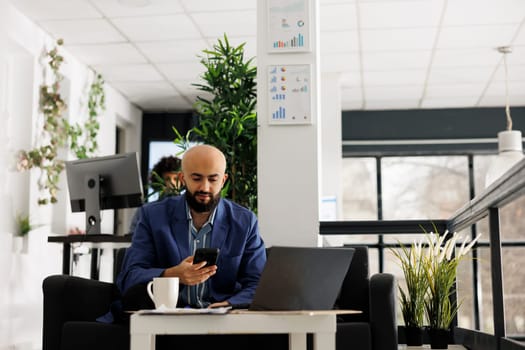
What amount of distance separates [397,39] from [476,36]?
665mm

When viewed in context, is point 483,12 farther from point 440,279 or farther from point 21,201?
point 21,201

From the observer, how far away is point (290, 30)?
12.4 feet

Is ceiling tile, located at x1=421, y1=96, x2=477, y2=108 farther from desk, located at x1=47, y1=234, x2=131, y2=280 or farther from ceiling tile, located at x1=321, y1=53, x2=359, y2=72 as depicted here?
desk, located at x1=47, y1=234, x2=131, y2=280

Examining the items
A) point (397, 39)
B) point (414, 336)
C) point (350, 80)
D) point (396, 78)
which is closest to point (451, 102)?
point (396, 78)

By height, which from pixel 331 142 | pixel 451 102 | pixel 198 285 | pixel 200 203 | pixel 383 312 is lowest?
pixel 383 312

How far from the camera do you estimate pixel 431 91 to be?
320 inches

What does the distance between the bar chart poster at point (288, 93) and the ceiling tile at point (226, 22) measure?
6.97 feet

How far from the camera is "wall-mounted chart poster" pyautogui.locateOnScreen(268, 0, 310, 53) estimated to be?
12.4 ft

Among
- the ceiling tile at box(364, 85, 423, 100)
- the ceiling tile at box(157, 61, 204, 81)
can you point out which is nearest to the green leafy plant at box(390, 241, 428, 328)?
the ceiling tile at box(157, 61, 204, 81)

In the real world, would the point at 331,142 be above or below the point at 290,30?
above

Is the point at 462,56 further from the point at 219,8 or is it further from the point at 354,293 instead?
the point at 354,293

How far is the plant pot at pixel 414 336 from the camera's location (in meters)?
3.76

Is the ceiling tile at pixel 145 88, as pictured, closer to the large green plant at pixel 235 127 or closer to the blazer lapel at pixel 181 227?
the large green plant at pixel 235 127

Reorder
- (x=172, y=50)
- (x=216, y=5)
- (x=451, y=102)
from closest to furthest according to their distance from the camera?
1. (x=216, y=5)
2. (x=172, y=50)
3. (x=451, y=102)
